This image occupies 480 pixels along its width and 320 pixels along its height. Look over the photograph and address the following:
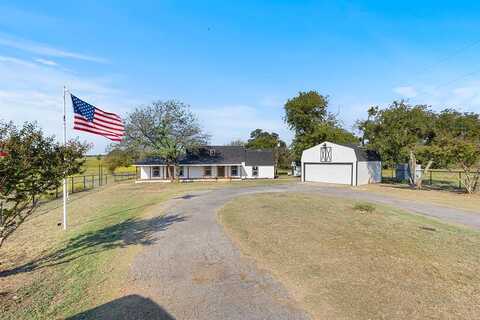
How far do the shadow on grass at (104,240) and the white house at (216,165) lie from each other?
77.9ft

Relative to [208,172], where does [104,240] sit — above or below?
below

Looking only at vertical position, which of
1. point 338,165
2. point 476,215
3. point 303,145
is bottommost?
point 476,215

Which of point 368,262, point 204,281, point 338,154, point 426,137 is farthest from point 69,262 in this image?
point 426,137

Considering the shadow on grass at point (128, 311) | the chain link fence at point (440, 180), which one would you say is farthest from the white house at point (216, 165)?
the shadow on grass at point (128, 311)

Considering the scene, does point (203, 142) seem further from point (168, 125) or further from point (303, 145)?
point (303, 145)

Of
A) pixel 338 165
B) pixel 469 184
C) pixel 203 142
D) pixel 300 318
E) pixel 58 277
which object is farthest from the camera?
pixel 203 142

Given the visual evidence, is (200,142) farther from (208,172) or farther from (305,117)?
(305,117)

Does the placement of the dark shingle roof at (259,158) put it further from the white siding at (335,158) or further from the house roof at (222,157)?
the white siding at (335,158)

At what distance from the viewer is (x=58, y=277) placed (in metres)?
5.79

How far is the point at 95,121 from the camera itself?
1086 cm

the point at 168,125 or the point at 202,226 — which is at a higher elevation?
the point at 168,125

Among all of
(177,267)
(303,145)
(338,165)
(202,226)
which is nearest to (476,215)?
(202,226)

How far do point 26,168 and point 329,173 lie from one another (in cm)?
2760

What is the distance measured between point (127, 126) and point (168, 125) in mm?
4713
